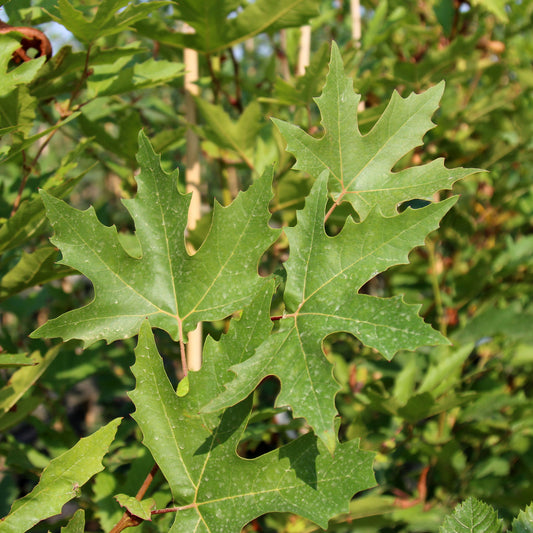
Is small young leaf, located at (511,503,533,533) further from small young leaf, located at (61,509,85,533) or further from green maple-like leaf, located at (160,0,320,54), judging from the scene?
green maple-like leaf, located at (160,0,320,54)

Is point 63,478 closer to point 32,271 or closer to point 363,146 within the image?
point 32,271

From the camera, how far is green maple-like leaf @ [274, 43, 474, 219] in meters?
0.69

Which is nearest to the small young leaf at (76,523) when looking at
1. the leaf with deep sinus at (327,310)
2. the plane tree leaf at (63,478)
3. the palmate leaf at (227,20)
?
the plane tree leaf at (63,478)

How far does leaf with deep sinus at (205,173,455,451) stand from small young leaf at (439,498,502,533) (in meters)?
0.16

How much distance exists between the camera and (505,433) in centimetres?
141

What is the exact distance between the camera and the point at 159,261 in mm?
681

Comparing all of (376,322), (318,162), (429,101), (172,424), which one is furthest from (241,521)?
(429,101)

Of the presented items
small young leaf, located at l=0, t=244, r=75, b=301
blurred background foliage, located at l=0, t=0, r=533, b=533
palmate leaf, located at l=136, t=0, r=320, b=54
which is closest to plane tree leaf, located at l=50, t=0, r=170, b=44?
blurred background foliage, located at l=0, t=0, r=533, b=533

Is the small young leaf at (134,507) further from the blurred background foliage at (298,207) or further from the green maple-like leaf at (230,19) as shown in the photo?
the green maple-like leaf at (230,19)

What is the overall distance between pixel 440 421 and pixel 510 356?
0.27 metres

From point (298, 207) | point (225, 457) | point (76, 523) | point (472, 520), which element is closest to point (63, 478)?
point (76, 523)

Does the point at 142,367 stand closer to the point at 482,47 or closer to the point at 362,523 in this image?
the point at 362,523

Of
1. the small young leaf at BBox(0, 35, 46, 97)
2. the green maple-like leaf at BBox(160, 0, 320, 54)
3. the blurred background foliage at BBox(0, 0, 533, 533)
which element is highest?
the small young leaf at BBox(0, 35, 46, 97)

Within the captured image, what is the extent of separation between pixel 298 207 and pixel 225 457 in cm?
60
